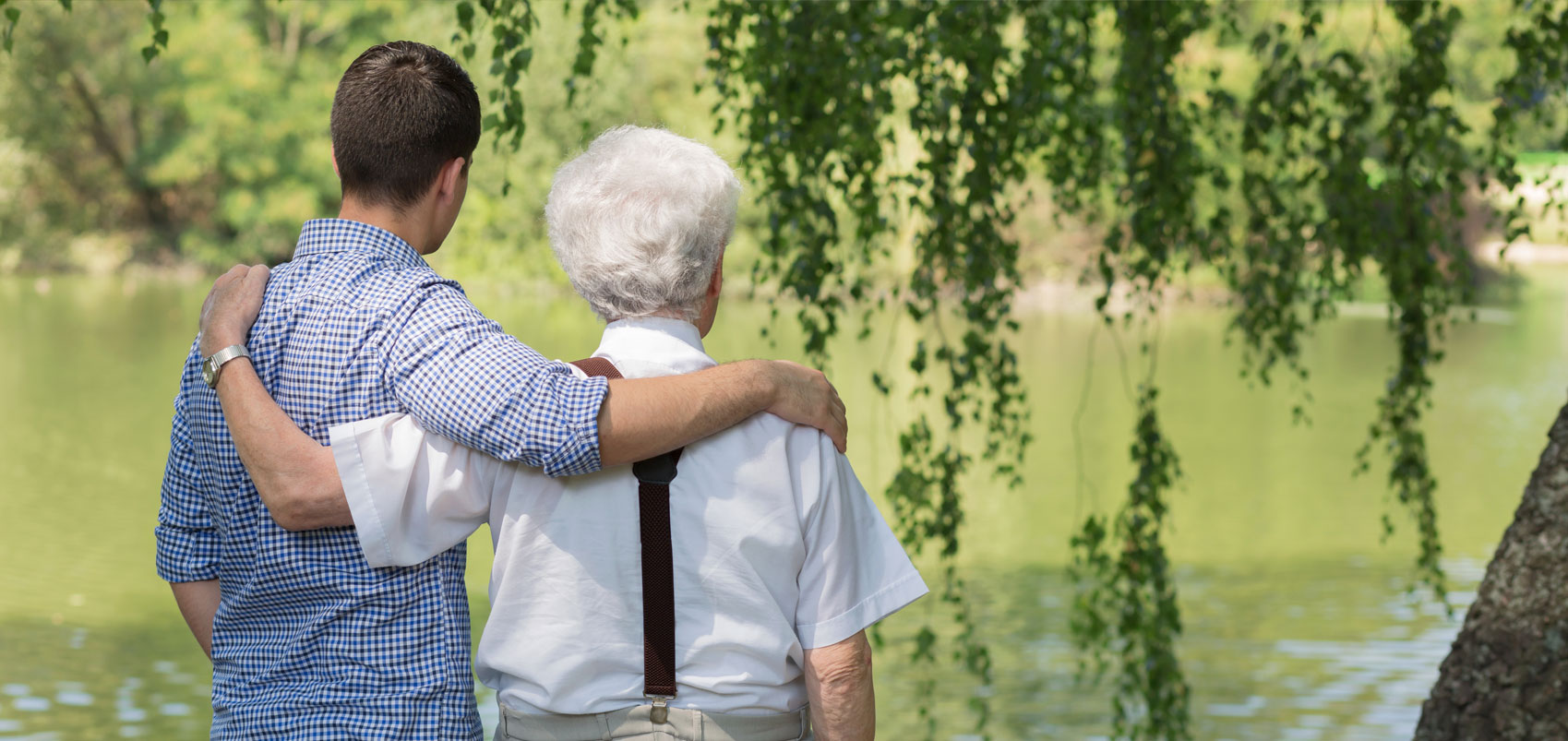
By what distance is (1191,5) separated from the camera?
398cm

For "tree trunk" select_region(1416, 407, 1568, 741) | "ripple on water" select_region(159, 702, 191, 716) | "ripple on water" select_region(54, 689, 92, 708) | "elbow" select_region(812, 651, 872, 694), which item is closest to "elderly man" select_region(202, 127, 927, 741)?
"elbow" select_region(812, 651, 872, 694)

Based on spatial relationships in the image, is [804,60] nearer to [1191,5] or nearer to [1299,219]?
[1191,5]

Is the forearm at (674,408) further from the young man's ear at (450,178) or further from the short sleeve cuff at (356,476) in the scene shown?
the young man's ear at (450,178)

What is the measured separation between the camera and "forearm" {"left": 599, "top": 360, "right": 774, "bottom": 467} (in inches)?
60.3

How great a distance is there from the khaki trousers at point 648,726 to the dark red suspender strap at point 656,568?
34 mm

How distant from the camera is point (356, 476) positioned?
5.14 feet

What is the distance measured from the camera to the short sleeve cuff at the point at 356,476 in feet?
5.13

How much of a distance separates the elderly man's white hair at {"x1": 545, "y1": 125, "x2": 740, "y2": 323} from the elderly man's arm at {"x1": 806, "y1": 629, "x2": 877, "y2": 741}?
1.35 feet

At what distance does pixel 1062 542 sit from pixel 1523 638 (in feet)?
20.4

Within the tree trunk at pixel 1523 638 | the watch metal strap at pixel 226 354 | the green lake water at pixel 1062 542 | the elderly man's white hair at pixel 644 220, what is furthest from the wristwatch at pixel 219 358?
the green lake water at pixel 1062 542

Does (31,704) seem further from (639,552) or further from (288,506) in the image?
(639,552)

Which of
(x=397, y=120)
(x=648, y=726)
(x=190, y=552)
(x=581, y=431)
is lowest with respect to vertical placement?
(x=648, y=726)

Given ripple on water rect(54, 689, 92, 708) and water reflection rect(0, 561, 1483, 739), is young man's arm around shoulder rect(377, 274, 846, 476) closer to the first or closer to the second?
water reflection rect(0, 561, 1483, 739)

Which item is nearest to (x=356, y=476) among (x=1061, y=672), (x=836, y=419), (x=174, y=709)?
(x=836, y=419)
